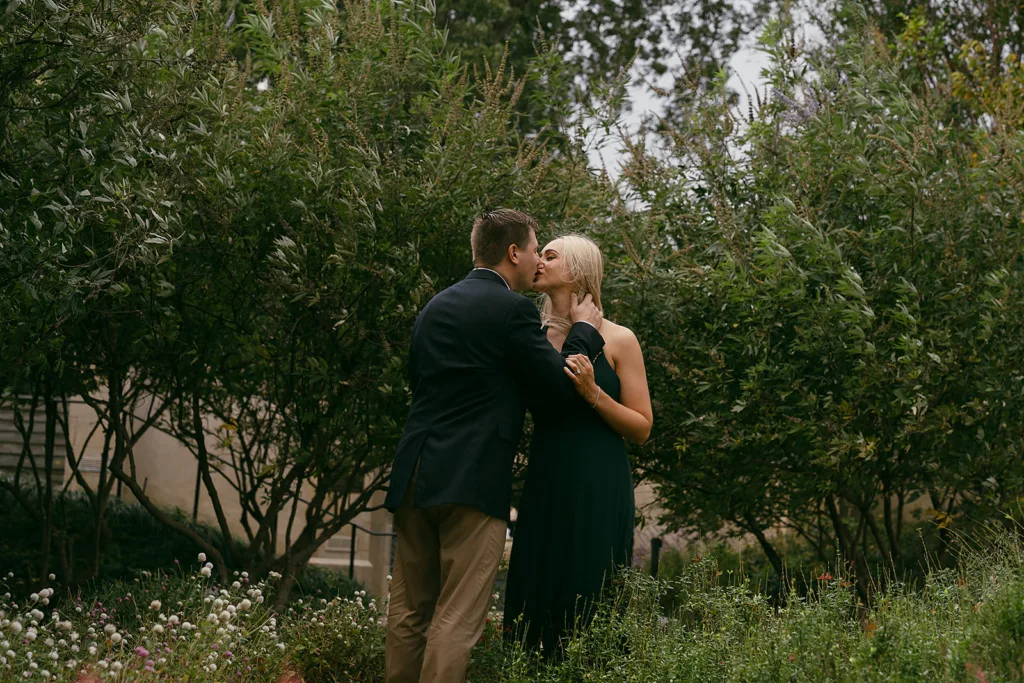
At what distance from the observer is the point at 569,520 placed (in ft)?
14.7

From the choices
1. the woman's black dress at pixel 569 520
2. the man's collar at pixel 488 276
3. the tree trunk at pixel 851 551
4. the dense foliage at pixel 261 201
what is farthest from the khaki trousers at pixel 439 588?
the tree trunk at pixel 851 551

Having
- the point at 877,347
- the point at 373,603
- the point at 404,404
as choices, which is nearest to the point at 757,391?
the point at 877,347

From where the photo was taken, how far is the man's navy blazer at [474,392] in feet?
13.5

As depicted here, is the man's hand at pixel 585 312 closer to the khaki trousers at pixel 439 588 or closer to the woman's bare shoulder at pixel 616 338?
the woman's bare shoulder at pixel 616 338

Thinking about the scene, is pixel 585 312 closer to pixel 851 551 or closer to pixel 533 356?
pixel 533 356

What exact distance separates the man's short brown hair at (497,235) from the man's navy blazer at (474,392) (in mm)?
165

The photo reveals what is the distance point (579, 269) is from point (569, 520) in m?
1.08

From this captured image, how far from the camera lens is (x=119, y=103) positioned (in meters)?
5.36

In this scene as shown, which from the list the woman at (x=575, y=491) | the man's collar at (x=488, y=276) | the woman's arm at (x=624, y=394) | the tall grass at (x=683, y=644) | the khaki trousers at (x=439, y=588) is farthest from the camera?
the woman at (x=575, y=491)

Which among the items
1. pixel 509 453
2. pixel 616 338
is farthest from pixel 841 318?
pixel 509 453

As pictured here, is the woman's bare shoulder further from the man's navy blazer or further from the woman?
the man's navy blazer

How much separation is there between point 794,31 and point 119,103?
16.2 ft

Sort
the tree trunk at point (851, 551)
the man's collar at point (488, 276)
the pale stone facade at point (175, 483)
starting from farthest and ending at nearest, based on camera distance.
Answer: the pale stone facade at point (175, 483)
the tree trunk at point (851, 551)
the man's collar at point (488, 276)

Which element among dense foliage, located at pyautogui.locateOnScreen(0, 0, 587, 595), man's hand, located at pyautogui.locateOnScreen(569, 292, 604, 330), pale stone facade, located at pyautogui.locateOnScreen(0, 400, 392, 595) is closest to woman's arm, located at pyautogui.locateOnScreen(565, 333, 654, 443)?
man's hand, located at pyautogui.locateOnScreen(569, 292, 604, 330)
